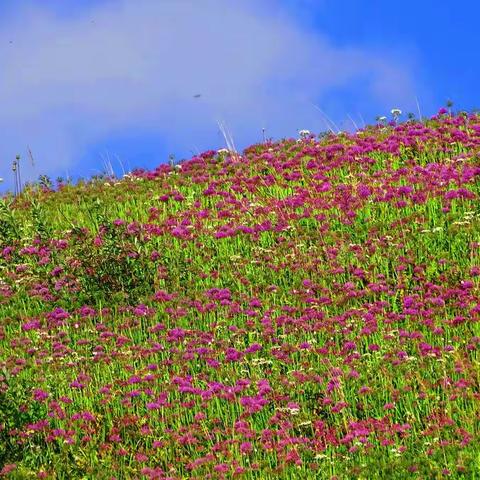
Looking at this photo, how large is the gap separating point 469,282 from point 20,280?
7.04m

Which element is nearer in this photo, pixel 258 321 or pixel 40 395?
pixel 40 395

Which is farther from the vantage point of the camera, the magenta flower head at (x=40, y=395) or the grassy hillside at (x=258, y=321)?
the magenta flower head at (x=40, y=395)

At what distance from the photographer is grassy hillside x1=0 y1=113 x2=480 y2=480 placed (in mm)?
11680

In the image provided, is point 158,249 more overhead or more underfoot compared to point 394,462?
more overhead

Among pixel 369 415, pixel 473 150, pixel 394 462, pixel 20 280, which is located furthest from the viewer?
pixel 473 150

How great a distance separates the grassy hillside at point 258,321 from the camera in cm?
1168

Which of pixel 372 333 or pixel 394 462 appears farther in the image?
pixel 372 333

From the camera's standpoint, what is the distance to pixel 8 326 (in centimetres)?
1642

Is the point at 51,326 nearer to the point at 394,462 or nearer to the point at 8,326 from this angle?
the point at 8,326

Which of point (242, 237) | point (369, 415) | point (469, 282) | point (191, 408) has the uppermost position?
point (242, 237)

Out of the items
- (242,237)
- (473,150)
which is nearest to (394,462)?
(242,237)

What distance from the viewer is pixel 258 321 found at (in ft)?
50.0

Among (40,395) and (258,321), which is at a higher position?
(258,321)

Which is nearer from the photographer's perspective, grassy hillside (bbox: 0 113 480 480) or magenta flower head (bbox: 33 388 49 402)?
grassy hillside (bbox: 0 113 480 480)
